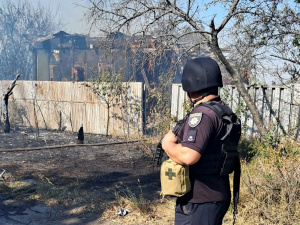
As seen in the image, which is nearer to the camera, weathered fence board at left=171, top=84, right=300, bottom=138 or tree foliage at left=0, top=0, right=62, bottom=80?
weathered fence board at left=171, top=84, right=300, bottom=138

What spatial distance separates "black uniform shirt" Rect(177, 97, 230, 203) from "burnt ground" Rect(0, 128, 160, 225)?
2582mm

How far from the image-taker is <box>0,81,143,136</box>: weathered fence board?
1174cm

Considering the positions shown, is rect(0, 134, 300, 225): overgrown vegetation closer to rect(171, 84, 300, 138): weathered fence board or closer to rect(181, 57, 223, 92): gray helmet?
rect(171, 84, 300, 138): weathered fence board

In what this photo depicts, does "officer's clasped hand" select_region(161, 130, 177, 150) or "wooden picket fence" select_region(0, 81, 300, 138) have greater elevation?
"officer's clasped hand" select_region(161, 130, 177, 150)

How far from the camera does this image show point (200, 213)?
2.04 metres

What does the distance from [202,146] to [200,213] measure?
464 mm

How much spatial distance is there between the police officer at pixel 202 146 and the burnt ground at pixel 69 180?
2.53 metres

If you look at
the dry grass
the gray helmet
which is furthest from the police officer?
the dry grass

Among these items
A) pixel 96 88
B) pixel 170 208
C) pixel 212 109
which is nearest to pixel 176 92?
pixel 96 88

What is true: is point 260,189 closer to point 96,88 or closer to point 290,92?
point 290,92

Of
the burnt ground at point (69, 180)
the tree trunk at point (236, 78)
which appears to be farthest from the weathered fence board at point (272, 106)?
the burnt ground at point (69, 180)

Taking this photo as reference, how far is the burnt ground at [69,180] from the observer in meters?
4.59

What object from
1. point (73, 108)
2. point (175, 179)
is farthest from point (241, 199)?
point (73, 108)

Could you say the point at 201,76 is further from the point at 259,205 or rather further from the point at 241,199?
the point at 241,199
